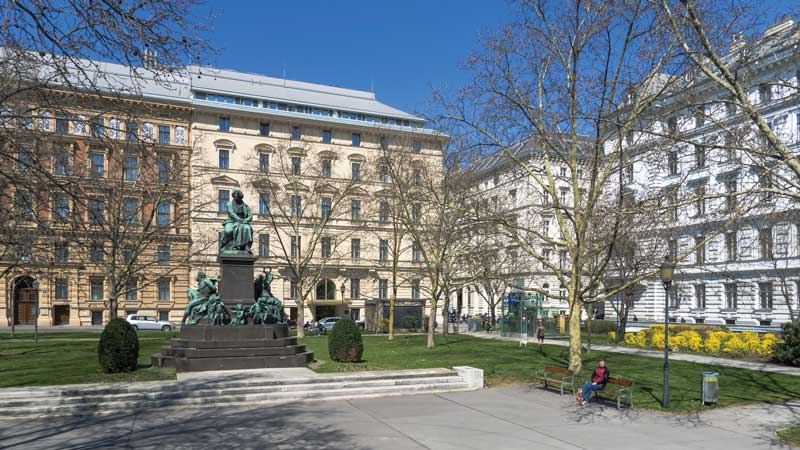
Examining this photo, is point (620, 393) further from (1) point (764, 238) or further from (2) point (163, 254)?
(2) point (163, 254)

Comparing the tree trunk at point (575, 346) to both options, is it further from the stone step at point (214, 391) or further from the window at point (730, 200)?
the window at point (730, 200)

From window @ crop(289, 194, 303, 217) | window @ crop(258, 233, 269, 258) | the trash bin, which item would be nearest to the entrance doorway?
window @ crop(258, 233, 269, 258)

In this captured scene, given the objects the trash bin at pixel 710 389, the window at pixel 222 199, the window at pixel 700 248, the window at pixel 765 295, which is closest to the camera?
the trash bin at pixel 710 389

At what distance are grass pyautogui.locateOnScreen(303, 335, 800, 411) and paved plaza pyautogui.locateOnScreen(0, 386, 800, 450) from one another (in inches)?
53.1

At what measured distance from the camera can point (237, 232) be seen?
2264cm

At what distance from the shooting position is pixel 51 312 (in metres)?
52.8

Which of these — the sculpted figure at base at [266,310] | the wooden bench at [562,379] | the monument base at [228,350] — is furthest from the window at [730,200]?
the sculpted figure at base at [266,310]

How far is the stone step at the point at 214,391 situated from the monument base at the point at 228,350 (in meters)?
3.45

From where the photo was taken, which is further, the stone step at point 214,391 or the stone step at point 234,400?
the stone step at point 214,391

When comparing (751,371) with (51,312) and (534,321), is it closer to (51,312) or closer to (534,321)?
(534,321)

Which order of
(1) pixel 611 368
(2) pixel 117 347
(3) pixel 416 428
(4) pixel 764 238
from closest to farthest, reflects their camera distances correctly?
1. (3) pixel 416 428
2. (2) pixel 117 347
3. (4) pixel 764 238
4. (1) pixel 611 368

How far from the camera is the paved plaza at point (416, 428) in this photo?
11414 millimetres

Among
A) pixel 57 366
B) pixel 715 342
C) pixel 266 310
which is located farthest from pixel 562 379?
pixel 57 366

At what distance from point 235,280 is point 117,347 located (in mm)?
5032
